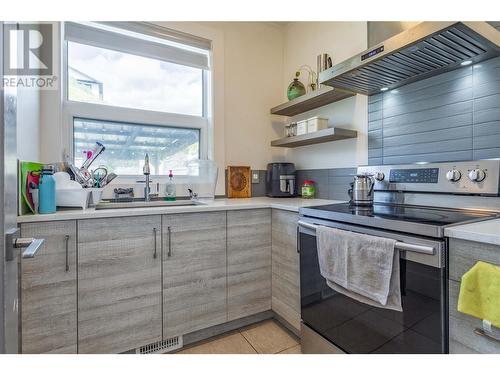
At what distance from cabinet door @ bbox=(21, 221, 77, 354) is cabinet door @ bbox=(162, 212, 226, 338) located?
17.6 inches

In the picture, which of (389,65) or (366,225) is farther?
Answer: (389,65)

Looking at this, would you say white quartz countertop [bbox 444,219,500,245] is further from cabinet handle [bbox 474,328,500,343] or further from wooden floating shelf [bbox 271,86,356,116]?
wooden floating shelf [bbox 271,86,356,116]

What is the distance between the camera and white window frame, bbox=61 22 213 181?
178 cm

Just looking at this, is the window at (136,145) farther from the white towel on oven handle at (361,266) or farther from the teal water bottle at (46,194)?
the white towel on oven handle at (361,266)

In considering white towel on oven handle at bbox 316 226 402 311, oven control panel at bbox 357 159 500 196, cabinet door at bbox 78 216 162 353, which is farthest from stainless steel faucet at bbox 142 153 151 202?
oven control panel at bbox 357 159 500 196

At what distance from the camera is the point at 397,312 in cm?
101

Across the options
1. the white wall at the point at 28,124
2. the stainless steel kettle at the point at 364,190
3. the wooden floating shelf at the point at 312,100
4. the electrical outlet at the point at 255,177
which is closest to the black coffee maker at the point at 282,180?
the electrical outlet at the point at 255,177

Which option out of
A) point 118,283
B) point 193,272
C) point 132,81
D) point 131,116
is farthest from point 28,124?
point 193,272

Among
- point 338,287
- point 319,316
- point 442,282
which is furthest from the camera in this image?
point 319,316

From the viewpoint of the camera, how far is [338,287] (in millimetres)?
1237

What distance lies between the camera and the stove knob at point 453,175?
131cm
